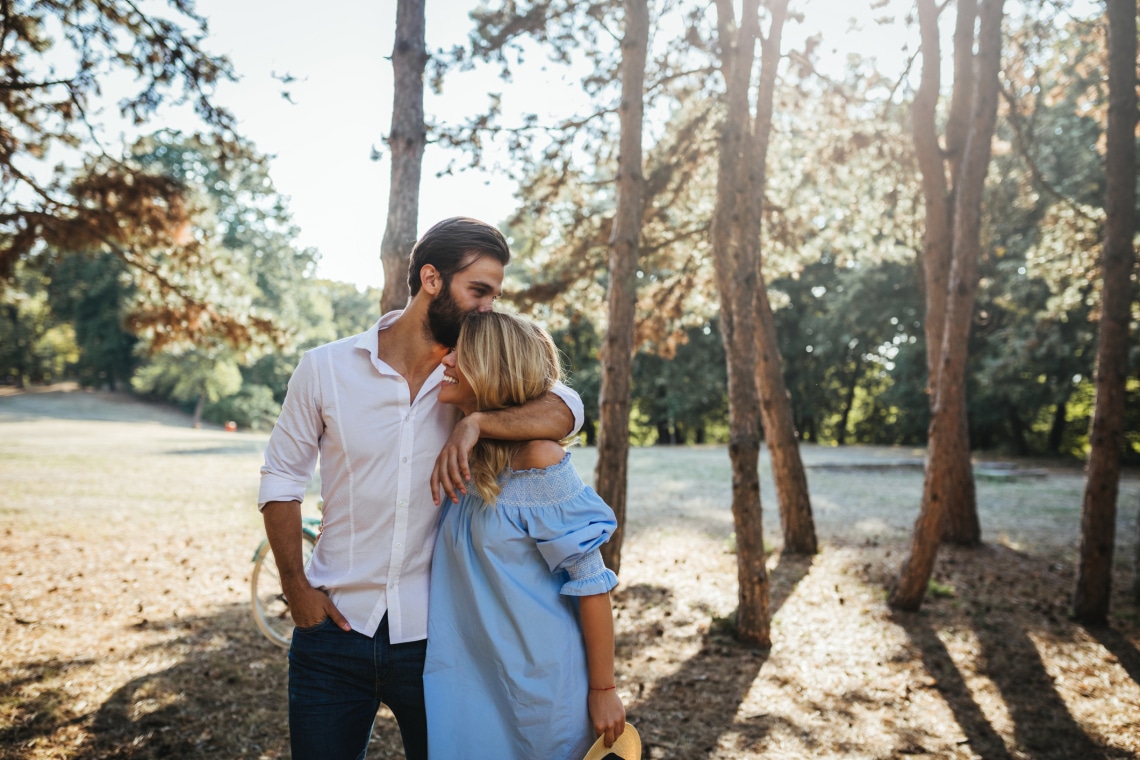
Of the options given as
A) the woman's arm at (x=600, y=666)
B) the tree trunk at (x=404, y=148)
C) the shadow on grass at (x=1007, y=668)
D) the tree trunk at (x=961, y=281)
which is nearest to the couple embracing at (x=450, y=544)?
the woman's arm at (x=600, y=666)

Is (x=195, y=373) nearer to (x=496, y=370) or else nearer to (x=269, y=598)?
(x=269, y=598)

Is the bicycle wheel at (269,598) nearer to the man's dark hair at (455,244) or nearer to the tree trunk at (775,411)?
the man's dark hair at (455,244)

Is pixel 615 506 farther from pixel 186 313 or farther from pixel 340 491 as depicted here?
pixel 186 313

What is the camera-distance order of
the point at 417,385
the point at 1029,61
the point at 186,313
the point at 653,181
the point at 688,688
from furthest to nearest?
the point at 1029,61 < the point at 653,181 < the point at 186,313 < the point at 688,688 < the point at 417,385

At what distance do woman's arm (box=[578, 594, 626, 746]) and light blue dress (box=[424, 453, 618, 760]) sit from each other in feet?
0.09

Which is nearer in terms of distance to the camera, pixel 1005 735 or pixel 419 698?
pixel 419 698

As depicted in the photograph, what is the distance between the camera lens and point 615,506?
557cm

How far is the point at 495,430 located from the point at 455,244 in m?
0.55

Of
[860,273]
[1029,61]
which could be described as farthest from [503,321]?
[860,273]

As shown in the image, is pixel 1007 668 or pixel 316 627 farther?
pixel 1007 668

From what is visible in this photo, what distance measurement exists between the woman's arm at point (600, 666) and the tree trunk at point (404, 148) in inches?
113

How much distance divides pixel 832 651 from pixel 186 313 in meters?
6.73

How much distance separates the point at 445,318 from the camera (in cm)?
203

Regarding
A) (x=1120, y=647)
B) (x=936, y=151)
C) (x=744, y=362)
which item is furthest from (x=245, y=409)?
(x=1120, y=647)
